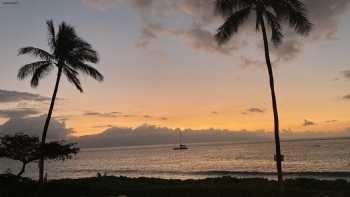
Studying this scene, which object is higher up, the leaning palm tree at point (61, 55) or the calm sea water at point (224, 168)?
the leaning palm tree at point (61, 55)

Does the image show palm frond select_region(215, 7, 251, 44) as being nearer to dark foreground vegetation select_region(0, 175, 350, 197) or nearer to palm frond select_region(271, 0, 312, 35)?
palm frond select_region(271, 0, 312, 35)

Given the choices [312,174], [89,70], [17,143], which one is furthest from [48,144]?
[312,174]

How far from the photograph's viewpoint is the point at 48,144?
29.3 meters

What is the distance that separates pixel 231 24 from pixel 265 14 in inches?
61.8

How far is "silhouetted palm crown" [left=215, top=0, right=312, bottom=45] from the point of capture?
62.1ft

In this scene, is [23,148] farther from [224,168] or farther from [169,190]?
[224,168]

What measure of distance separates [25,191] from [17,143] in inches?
227

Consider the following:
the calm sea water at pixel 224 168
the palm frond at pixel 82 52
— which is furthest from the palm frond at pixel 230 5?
the calm sea water at pixel 224 168

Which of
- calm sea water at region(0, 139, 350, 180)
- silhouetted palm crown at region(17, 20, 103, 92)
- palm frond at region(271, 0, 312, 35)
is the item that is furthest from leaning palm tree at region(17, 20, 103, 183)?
calm sea water at region(0, 139, 350, 180)

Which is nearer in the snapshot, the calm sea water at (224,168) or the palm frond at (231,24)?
the palm frond at (231,24)

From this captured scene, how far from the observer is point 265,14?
63.4 ft

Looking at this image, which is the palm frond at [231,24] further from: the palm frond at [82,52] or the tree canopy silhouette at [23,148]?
the tree canopy silhouette at [23,148]

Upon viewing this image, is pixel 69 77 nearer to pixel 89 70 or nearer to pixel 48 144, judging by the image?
pixel 89 70

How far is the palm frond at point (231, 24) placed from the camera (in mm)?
19484
